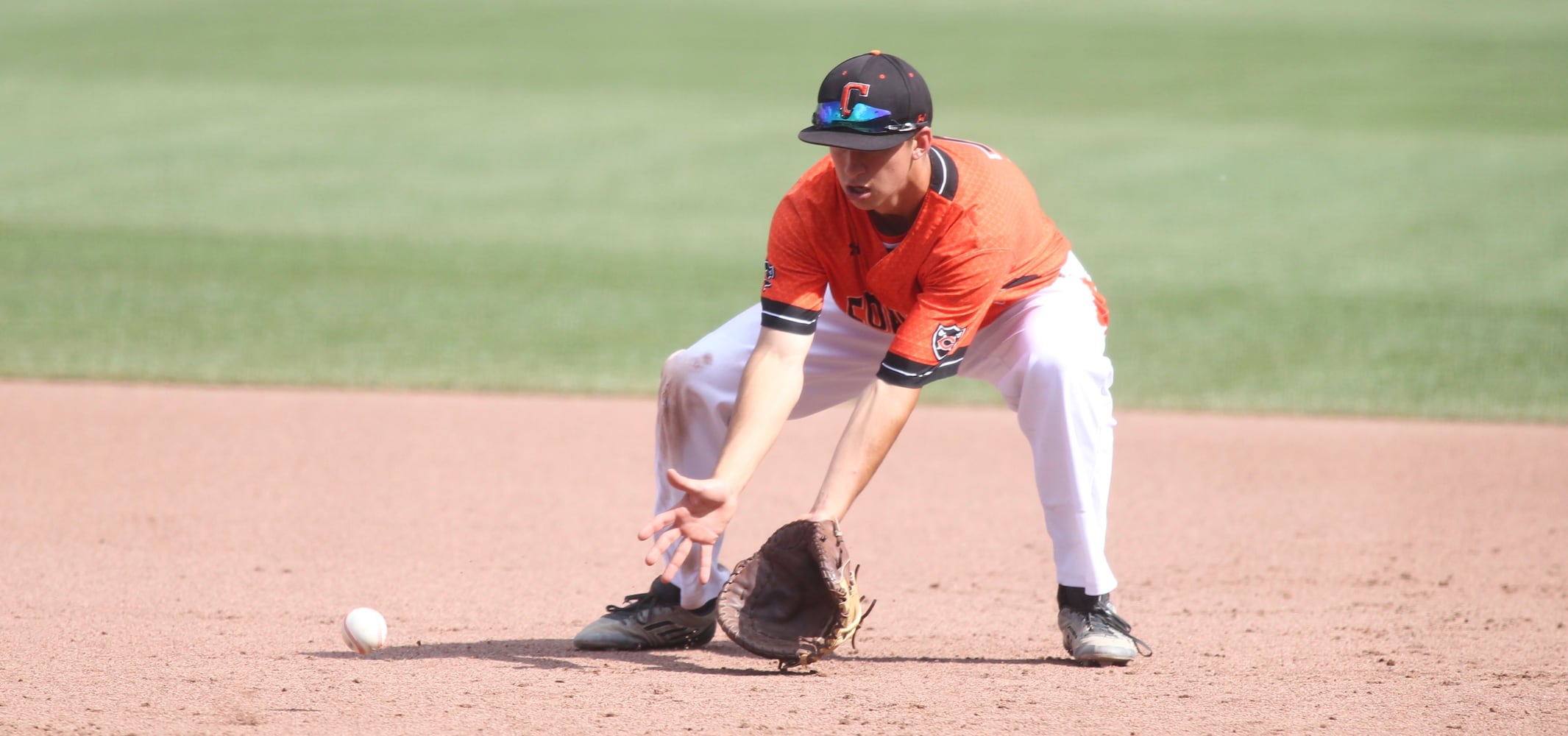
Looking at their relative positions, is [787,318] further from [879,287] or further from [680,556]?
[680,556]

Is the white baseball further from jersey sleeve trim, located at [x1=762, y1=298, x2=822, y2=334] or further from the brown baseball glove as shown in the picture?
jersey sleeve trim, located at [x1=762, y1=298, x2=822, y2=334]

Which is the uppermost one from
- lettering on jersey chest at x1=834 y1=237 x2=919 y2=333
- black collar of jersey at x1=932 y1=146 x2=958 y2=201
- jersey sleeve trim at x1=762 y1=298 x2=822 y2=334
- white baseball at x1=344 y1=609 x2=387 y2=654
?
black collar of jersey at x1=932 y1=146 x2=958 y2=201

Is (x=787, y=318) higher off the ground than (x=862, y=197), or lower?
lower

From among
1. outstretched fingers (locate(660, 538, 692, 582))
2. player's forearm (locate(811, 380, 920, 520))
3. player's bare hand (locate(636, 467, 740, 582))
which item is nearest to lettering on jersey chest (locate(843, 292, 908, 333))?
player's forearm (locate(811, 380, 920, 520))

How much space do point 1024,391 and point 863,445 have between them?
1.68ft

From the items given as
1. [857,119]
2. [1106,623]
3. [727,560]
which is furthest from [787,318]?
[727,560]

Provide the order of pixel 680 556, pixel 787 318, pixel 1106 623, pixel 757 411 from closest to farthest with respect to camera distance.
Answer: pixel 680 556, pixel 757 411, pixel 787 318, pixel 1106 623

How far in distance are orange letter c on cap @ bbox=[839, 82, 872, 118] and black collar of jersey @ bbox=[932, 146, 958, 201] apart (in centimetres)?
34

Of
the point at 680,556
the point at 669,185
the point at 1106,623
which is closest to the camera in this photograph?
the point at 680,556

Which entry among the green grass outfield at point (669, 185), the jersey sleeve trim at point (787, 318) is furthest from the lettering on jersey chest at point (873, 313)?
the green grass outfield at point (669, 185)

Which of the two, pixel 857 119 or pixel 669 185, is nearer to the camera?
pixel 857 119

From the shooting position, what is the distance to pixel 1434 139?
1786cm

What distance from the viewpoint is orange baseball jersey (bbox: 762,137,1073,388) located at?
364 centimetres

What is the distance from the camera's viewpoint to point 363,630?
12.5 ft
